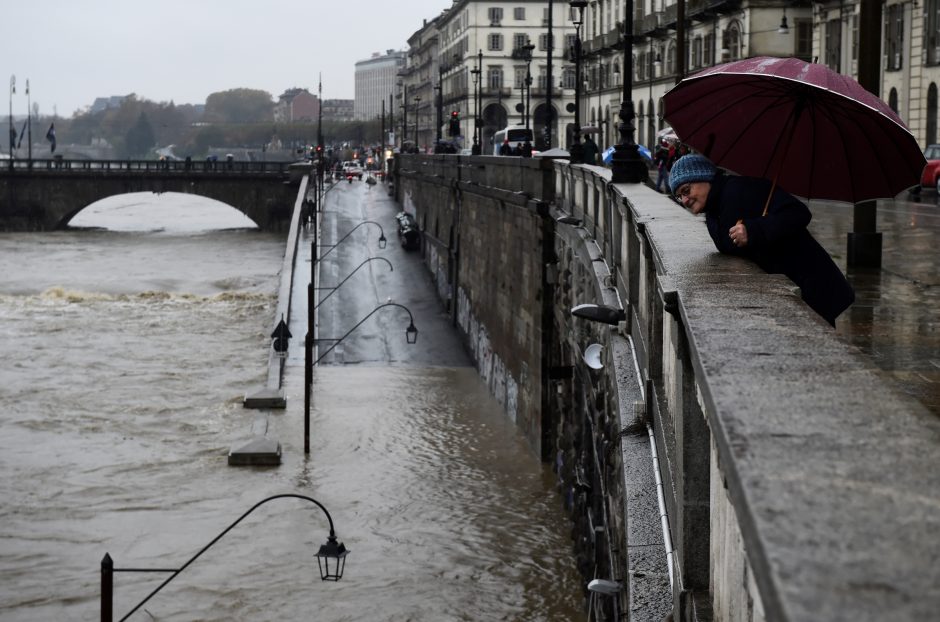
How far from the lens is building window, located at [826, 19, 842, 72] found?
45.8 meters

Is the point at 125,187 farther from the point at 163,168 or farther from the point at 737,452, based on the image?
the point at 737,452

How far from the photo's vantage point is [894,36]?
43094 mm

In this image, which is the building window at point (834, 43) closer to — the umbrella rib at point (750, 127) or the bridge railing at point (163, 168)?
the umbrella rib at point (750, 127)

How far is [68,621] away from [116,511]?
4.96 m

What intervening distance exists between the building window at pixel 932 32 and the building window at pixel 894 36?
6.16ft

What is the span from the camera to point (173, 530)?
20750mm

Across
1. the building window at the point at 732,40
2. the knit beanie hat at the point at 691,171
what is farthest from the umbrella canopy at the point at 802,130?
the building window at the point at 732,40

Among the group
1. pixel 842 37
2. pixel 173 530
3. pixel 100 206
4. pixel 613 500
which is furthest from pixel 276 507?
pixel 100 206

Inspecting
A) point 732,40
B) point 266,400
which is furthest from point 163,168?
point 266,400

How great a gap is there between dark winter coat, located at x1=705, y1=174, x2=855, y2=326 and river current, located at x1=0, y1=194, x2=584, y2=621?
11.2 meters

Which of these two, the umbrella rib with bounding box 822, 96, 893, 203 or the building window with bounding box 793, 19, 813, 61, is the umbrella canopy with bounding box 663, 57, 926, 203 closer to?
the umbrella rib with bounding box 822, 96, 893, 203

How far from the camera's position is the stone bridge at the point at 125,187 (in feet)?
275

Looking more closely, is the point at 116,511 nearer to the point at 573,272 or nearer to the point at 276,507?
the point at 276,507


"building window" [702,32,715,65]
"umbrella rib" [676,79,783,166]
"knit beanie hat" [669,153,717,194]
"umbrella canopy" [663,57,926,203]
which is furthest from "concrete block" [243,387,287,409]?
"building window" [702,32,715,65]
